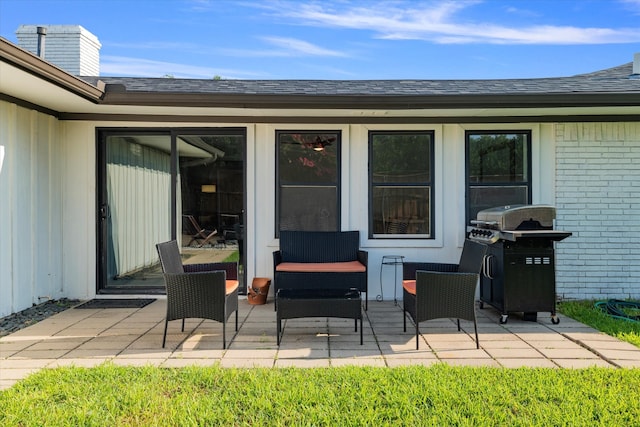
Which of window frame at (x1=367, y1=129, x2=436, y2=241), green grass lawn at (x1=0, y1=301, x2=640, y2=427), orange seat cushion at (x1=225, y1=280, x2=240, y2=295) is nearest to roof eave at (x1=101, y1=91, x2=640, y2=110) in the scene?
window frame at (x1=367, y1=129, x2=436, y2=241)

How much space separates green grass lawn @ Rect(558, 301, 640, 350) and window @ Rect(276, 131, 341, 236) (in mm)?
3109

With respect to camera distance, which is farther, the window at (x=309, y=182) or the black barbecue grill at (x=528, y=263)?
the window at (x=309, y=182)

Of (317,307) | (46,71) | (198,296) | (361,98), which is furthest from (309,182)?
(46,71)

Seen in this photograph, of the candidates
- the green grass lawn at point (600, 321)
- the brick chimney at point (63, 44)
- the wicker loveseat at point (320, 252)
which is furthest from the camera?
the brick chimney at point (63, 44)

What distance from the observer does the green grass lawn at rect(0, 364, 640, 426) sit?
263 centimetres

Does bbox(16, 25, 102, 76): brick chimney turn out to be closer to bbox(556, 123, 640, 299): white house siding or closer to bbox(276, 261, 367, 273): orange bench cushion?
bbox(276, 261, 367, 273): orange bench cushion

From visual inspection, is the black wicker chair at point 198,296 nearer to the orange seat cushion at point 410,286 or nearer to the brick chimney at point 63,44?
the orange seat cushion at point 410,286

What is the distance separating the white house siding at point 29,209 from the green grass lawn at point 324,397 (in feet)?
8.26

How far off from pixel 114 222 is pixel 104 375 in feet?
13.2

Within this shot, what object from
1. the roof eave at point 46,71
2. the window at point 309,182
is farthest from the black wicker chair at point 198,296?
the window at point 309,182

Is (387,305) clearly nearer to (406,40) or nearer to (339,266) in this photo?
(339,266)

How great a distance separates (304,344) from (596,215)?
4653 millimetres

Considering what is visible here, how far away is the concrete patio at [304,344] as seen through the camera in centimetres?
365

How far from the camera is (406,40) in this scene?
18797mm
